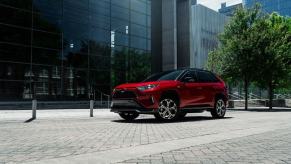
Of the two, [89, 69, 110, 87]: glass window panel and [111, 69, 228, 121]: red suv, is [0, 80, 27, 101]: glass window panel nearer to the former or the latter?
[89, 69, 110, 87]: glass window panel

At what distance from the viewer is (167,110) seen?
36.7ft

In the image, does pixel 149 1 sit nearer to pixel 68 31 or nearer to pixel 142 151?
pixel 68 31

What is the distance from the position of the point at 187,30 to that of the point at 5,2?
71.7ft

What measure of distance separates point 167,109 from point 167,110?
0.03 meters

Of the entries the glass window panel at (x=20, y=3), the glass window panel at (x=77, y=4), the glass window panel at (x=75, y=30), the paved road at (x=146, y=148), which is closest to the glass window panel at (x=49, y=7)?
the glass window panel at (x=20, y=3)

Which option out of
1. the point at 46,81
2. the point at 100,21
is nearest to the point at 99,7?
the point at 100,21

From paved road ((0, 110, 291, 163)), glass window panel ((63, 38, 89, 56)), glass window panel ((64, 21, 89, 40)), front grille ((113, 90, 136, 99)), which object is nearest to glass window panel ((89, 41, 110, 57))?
glass window panel ((63, 38, 89, 56))

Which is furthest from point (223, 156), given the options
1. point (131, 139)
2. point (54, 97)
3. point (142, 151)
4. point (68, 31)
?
point (68, 31)

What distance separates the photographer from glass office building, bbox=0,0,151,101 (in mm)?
24938

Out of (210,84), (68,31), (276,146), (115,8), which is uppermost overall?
(115,8)

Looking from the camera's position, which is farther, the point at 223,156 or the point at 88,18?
the point at 88,18

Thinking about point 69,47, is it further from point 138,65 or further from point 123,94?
point 123,94

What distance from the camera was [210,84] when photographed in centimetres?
1276

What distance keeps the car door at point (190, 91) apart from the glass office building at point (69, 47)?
15970 millimetres
